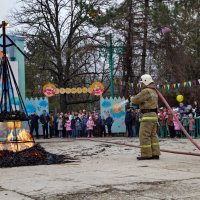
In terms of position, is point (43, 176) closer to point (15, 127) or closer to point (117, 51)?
point (15, 127)

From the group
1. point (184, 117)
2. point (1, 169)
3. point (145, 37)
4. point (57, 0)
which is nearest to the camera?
point (1, 169)

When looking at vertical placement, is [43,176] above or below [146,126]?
below

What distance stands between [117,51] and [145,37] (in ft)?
7.10

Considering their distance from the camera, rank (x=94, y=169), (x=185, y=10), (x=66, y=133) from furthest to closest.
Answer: (x=185, y=10), (x=66, y=133), (x=94, y=169)

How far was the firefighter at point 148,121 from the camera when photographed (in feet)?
32.7

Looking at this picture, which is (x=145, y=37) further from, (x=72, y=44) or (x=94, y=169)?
(x=94, y=169)

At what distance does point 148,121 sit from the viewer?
33.1 feet

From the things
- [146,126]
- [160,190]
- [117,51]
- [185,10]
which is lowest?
[160,190]

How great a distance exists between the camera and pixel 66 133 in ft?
82.5

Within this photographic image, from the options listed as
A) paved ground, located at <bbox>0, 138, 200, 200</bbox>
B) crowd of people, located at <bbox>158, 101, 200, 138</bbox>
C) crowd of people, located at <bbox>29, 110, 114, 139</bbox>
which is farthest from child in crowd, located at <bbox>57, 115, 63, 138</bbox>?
paved ground, located at <bbox>0, 138, 200, 200</bbox>

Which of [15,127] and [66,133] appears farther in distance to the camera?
[66,133]

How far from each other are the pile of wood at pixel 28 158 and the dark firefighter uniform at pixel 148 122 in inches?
67.3

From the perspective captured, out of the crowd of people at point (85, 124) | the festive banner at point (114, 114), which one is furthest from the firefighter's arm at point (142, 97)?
the festive banner at point (114, 114)

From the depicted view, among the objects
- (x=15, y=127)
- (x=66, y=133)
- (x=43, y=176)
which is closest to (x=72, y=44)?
(x=66, y=133)
